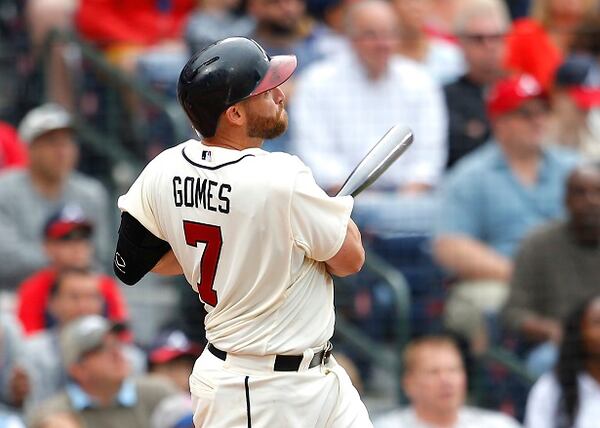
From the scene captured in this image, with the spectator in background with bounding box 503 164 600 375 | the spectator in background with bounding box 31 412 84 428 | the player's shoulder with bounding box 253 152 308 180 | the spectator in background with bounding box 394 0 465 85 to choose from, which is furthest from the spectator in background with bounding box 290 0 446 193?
the player's shoulder with bounding box 253 152 308 180

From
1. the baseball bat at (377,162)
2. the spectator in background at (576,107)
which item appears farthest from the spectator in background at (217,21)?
the baseball bat at (377,162)

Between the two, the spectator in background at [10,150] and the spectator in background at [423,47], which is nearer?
the spectator in background at [10,150]

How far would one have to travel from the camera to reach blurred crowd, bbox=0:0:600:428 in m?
6.61

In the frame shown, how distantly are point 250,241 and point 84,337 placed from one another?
3.00 metres

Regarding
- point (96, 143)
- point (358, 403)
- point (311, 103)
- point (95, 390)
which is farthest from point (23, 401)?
point (358, 403)

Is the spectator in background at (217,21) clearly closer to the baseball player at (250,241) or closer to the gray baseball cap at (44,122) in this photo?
the gray baseball cap at (44,122)

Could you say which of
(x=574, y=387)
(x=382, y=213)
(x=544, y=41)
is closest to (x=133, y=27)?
(x=382, y=213)

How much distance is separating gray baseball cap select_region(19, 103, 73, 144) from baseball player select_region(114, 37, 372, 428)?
344cm

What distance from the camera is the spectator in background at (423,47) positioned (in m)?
8.06

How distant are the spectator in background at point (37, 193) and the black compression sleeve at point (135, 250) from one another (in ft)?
10.9

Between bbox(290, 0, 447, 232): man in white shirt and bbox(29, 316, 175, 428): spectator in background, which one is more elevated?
bbox(290, 0, 447, 232): man in white shirt

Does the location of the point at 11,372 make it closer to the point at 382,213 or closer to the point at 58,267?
the point at 58,267

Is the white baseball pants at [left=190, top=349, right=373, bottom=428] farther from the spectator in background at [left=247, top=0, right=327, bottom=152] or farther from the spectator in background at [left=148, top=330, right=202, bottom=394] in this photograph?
the spectator in background at [left=247, top=0, right=327, bottom=152]

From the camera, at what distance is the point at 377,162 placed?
3.97 m
